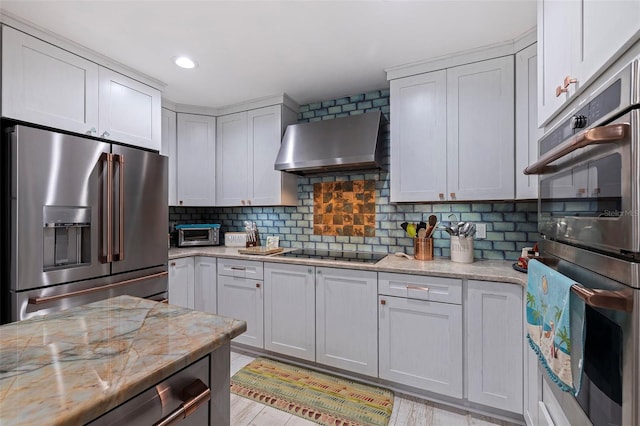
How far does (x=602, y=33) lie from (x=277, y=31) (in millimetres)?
1647

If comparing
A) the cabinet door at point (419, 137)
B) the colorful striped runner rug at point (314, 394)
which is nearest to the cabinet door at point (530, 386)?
the colorful striped runner rug at point (314, 394)

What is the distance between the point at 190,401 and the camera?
71cm

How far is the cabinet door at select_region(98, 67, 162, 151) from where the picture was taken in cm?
221

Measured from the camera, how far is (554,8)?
1242 millimetres

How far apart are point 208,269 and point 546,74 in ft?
9.41

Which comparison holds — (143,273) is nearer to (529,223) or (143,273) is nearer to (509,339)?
(509,339)

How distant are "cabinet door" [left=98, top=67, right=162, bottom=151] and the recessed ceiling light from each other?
0.45 meters

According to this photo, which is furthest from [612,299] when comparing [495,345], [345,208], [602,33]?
[345,208]

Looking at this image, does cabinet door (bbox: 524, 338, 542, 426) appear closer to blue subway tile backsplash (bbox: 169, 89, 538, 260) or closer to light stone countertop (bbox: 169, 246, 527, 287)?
light stone countertop (bbox: 169, 246, 527, 287)

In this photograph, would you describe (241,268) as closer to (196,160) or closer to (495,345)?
(196,160)

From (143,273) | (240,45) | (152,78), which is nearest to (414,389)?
(143,273)

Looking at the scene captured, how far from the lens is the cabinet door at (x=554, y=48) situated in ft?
3.60

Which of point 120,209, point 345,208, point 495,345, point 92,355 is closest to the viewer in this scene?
point 92,355

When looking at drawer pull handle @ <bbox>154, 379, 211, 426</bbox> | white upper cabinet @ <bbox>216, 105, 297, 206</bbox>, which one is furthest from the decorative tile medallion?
drawer pull handle @ <bbox>154, 379, 211, 426</bbox>
